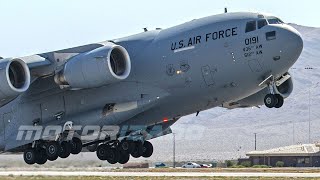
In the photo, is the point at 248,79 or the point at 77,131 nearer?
the point at 248,79

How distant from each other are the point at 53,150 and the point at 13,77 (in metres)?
4.09

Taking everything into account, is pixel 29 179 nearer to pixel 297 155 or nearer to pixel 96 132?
pixel 96 132

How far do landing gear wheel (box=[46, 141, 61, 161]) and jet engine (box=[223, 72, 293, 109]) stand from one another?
8.45m

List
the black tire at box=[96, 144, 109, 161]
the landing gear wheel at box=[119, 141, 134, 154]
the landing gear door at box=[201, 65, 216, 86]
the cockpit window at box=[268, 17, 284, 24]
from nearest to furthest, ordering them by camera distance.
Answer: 1. the cockpit window at box=[268, 17, 284, 24]
2. the landing gear door at box=[201, 65, 216, 86]
3. the landing gear wheel at box=[119, 141, 134, 154]
4. the black tire at box=[96, 144, 109, 161]

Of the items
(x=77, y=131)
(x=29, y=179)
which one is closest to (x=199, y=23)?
(x=77, y=131)

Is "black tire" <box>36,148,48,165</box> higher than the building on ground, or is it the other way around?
the building on ground

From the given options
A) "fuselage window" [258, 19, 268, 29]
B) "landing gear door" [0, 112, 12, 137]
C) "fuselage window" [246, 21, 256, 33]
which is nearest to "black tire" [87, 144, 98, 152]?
"landing gear door" [0, 112, 12, 137]

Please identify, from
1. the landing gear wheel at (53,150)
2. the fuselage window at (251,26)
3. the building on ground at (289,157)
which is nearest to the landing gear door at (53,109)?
the landing gear wheel at (53,150)

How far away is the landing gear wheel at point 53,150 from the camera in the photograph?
1655 inches

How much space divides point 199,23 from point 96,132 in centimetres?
708

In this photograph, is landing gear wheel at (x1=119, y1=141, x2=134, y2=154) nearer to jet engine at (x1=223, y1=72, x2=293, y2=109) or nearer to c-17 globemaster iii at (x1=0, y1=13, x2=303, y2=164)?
c-17 globemaster iii at (x1=0, y1=13, x2=303, y2=164)

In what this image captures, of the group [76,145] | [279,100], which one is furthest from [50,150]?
[279,100]

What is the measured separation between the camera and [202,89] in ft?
132

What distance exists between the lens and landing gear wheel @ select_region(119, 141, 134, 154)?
1714 inches
